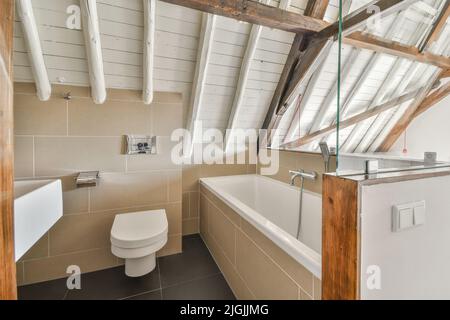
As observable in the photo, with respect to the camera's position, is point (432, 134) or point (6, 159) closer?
point (6, 159)

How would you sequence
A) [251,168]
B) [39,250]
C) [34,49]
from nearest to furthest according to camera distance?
[34,49] < [39,250] < [251,168]

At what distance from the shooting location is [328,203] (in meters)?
0.77

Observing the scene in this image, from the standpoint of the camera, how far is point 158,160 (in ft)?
7.28

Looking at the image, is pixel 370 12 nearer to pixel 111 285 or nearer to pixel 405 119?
pixel 405 119

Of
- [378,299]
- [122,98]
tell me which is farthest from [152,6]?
[378,299]

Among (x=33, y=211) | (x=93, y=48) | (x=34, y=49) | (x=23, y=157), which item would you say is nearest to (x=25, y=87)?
(x=34, y=49)

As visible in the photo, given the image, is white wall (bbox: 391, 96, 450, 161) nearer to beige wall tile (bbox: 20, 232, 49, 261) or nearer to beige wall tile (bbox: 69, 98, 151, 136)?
beige wall tile (bbox: 69, 98, 151, 136)

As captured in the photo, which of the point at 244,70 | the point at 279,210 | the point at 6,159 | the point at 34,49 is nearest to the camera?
the point at 6,159

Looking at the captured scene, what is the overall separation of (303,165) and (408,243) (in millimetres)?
1411

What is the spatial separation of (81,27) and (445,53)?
2.27 m

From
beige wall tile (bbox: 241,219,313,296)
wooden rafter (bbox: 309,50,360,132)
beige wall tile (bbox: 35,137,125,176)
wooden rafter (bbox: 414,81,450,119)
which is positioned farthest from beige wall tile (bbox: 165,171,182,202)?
wooden rafter (bbox: 414,81,450,119)

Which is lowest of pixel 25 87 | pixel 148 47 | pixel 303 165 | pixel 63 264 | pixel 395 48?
pixel 63 264

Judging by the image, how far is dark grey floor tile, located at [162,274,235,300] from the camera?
1.63 meters

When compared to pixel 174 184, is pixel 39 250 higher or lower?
lower
